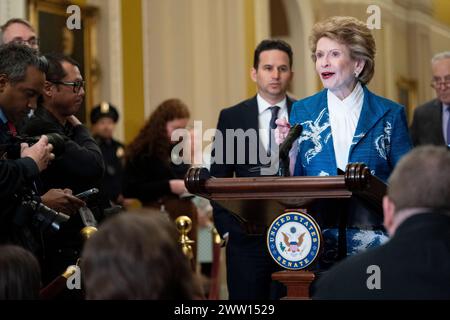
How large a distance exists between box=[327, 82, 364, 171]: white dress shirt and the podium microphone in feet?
0.90

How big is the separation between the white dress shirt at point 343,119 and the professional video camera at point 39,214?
1.13m

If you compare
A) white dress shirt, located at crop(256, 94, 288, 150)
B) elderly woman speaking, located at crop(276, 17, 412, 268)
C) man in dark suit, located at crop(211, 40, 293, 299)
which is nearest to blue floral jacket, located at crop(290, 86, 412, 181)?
elderly woman speaking, located at crop(276, 17, 412, 268)

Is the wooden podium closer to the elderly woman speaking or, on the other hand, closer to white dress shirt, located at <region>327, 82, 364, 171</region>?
the elderly woman speaking

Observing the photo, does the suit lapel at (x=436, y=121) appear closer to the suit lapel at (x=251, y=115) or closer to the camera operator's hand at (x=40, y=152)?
the suit lapel at (x=251, y=115)

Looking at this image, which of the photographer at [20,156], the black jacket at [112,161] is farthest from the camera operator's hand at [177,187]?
the photographer at [20,156]

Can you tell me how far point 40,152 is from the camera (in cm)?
408

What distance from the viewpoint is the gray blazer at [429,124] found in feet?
22.5

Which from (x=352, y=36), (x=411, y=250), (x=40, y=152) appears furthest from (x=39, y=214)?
(x=411, y=250)

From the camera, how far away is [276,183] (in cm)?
373

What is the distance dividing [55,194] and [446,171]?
216 cm

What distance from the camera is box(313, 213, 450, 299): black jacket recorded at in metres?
2.59

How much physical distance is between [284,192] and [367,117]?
2.31 ft

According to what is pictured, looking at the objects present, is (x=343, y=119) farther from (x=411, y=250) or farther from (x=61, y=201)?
(x=411, y=250)

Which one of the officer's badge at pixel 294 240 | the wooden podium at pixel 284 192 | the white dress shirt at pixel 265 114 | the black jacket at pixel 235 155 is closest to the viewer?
the wooden podium at pixel 284 192
